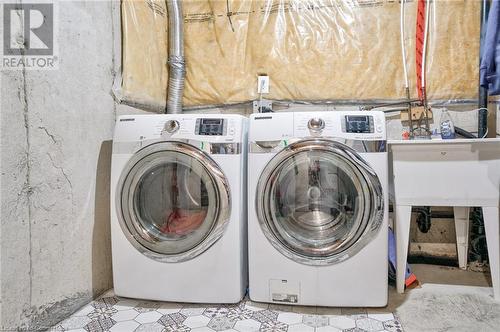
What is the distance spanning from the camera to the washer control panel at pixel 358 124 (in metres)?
1.53

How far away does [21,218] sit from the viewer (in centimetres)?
133

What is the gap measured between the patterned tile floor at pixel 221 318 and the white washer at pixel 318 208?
0.18 feet

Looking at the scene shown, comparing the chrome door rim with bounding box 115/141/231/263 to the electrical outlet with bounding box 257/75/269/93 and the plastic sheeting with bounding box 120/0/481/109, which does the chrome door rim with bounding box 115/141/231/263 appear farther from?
the electrical outlet with bounding box 257/75/269/93

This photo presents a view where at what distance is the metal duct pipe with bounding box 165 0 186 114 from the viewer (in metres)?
2.41

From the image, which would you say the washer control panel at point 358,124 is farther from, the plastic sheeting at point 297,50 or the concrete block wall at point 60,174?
the concrete block wall at point 60,174

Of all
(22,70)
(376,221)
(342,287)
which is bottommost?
(342,287)

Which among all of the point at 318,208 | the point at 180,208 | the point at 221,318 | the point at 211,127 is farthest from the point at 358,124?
the point at 221,318

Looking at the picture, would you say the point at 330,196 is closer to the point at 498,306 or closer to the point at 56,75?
the point at 498,306

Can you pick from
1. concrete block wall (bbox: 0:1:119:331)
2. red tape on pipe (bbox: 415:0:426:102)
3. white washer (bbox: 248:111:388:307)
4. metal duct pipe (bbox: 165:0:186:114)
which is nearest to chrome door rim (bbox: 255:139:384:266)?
white washer (bbox: 248:111:388:307)

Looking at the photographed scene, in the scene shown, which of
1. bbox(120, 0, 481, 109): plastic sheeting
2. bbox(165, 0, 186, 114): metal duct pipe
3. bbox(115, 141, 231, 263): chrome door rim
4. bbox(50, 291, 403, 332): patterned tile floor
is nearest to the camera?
bbox(50, 291, 403, 332): patterned tile floor

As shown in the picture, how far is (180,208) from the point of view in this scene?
5.70 ft

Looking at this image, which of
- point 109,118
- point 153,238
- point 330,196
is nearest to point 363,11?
point 330,196

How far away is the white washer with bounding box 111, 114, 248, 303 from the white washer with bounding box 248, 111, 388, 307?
0.09 m

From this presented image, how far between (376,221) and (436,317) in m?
0.52
